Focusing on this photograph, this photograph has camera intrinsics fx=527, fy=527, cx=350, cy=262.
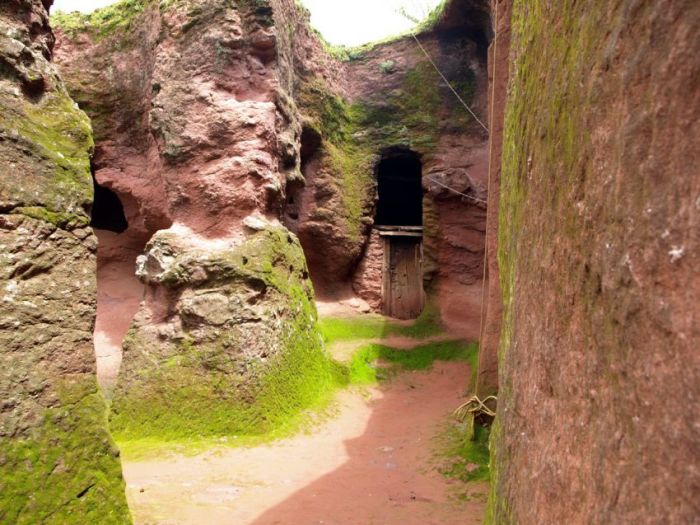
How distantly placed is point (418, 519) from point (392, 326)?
733cm

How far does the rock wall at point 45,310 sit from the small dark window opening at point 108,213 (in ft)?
33.4

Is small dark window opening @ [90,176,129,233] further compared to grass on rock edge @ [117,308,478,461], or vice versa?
small dark window opening @ [90,176,129,233]

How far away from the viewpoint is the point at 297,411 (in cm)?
770

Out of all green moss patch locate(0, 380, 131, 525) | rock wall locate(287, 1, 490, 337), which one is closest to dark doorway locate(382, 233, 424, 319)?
rock wall locate(287, 1, 490, 337)

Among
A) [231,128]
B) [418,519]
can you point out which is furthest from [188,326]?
[418,519]

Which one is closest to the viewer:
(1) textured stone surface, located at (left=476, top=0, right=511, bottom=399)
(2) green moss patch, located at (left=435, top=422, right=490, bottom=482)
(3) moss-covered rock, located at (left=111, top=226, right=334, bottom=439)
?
(2) green moss patch, located at (left=435, top=422, right=490, bottom=482)

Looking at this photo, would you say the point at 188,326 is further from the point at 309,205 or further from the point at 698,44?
the point at 698,44

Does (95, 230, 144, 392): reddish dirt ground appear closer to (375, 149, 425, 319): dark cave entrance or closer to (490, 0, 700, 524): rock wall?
(375, 149, 425, 319): dark cave entrance

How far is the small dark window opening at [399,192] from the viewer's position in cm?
1495

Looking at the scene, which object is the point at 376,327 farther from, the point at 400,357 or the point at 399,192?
the point at 399,192

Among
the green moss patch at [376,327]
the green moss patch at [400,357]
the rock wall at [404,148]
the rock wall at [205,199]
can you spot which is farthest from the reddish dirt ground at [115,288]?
the green moss patch at [400,357]

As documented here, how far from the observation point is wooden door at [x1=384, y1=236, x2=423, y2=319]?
13.0 m

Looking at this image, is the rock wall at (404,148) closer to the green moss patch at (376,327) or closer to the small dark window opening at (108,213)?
the green moss patch at (376,327)

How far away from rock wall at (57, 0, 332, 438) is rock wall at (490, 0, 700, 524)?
522 centimetres
